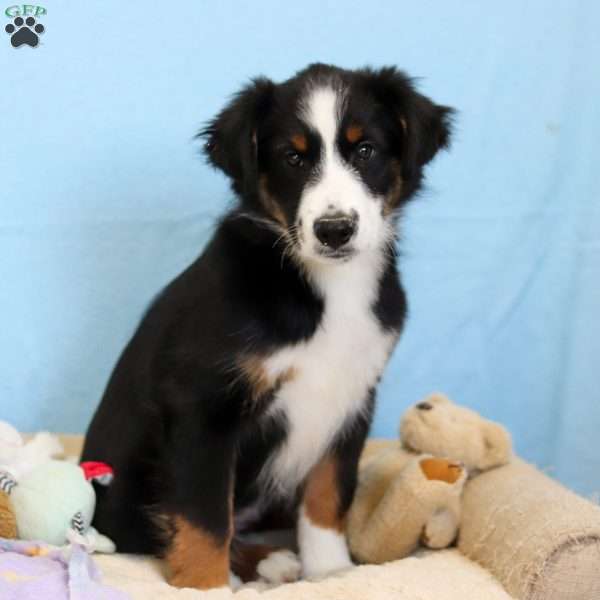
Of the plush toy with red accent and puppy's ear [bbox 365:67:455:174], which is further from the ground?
puppy's ear [bbox 365:67:455:174]

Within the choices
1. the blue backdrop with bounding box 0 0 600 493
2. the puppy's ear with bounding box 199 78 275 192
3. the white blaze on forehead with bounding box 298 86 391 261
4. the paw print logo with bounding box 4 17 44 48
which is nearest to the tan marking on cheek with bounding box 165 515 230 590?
the white blaze on forehead with bounding box 298 86 391 261

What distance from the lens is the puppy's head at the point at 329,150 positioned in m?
2.03

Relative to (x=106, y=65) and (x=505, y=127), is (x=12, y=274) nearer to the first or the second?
(x=106, y=65)

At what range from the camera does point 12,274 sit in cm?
316

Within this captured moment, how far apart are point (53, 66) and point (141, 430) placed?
1.45 m

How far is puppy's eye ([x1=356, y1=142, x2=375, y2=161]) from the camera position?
215cm

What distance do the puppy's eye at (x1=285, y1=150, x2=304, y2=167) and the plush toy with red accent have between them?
3.15 ft

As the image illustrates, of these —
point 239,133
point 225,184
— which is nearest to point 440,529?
point 239,133

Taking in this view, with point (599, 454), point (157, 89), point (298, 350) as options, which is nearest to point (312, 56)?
point (157, 89)

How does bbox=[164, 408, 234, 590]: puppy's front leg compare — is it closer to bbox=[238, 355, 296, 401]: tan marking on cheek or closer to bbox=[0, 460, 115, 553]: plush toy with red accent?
bbox=[238, 355, 296, 401]: tan marking on cheek

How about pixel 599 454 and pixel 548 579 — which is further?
pixel 599 454

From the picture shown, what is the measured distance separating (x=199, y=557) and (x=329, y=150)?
1008mm

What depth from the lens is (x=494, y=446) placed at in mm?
2604

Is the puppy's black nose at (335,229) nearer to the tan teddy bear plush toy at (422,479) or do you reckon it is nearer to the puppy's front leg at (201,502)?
the puppy's front leg at (201,502)
